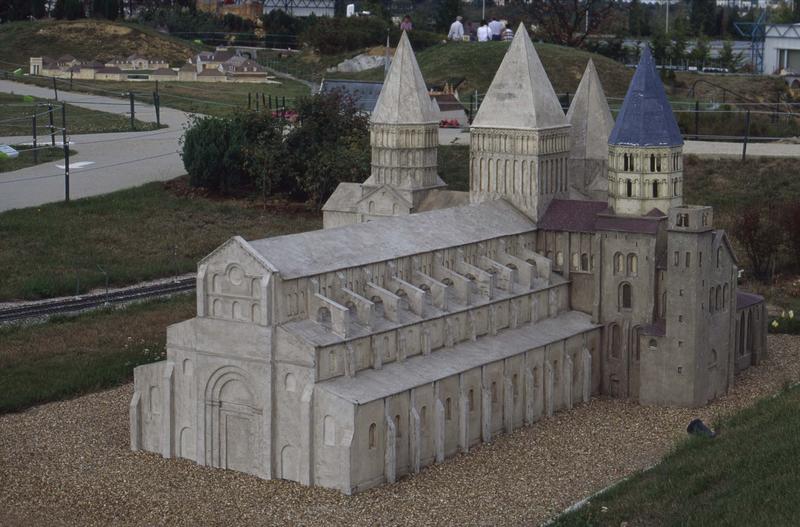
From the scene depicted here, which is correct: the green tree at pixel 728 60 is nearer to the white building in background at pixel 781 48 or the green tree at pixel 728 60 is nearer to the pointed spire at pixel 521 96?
the white building in background at pixel 781 48

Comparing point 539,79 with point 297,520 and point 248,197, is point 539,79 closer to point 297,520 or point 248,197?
point 297,520

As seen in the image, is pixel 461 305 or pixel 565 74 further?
pixel 565 74

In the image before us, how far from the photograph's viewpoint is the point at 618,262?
5444cm

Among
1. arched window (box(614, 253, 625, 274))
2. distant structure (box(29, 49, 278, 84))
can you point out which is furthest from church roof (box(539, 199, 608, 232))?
distant structure (box(29, 49, 278, 84))

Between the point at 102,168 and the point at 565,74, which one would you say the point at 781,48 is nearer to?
the point at 565,74

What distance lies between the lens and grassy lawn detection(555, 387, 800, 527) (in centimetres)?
3719

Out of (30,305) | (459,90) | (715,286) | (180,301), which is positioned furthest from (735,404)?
(459,90)

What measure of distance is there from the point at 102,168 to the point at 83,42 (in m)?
53.2

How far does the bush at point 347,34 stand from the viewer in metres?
136

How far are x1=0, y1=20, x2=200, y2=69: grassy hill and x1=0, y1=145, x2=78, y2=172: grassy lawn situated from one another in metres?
44.3

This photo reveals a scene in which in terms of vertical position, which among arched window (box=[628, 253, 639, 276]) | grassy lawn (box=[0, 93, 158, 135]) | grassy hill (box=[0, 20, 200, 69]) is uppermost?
grassy hill (box=[0, 20, 200, 69])

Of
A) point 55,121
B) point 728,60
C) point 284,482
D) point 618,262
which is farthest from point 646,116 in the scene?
point 728,60

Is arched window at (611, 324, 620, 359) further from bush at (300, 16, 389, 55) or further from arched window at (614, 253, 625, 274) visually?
bush at (300, 16, 389, 55)

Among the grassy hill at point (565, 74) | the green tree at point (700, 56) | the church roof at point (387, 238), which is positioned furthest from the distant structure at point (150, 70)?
the church roof at point (387, 238)
